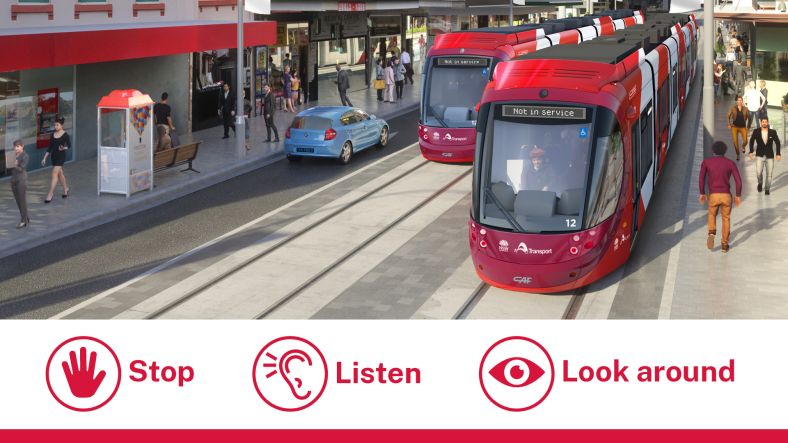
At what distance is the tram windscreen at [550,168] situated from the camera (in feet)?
44.4

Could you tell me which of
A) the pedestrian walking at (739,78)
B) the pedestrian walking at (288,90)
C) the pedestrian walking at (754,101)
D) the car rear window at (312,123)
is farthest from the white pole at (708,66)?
the pedestrian walking at (739,78)

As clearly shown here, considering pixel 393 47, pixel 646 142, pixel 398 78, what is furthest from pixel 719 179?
pixel 393 47

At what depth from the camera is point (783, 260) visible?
51.8 feet

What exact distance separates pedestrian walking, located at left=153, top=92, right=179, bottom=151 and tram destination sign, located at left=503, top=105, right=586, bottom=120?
12640 mm

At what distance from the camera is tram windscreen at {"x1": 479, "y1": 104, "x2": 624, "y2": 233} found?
533 inches

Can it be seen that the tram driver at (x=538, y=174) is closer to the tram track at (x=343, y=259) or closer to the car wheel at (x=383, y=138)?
the tram track at (x=343, y=259)

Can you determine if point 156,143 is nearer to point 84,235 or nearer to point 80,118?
point 80,118

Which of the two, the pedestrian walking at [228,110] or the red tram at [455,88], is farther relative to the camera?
the pedestrian walking at [228,110]

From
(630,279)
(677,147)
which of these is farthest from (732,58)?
(630,279)

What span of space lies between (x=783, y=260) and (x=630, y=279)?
270cm

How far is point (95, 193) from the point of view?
70.3 feet

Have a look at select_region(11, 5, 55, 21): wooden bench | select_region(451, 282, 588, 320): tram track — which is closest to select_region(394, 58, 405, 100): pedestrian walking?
select_region(11, 5, 55, 21): wooden bench

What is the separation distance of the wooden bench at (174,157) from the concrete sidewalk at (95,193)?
32 cm

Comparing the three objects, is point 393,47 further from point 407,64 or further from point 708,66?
point 708,66
